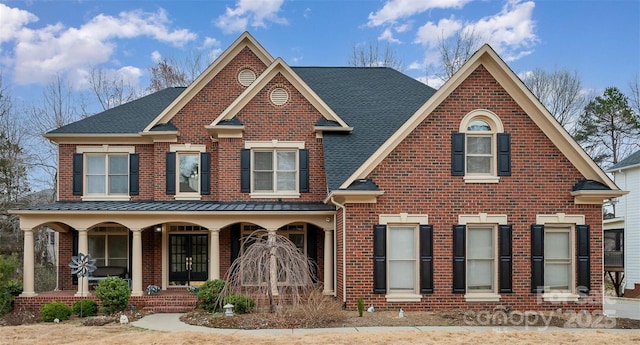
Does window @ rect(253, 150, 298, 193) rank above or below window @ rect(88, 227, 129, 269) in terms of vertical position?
above

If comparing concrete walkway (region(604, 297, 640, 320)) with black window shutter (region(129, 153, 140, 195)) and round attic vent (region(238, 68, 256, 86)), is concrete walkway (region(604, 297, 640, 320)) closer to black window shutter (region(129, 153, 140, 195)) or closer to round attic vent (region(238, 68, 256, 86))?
round attic vent (region(238, 68, 256, 86))

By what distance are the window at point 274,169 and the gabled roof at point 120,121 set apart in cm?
300

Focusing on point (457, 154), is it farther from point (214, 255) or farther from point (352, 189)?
point (214, 255)

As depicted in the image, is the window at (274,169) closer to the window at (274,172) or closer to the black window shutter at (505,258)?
the window at (274,172)

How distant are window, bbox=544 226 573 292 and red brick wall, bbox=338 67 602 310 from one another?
0.55 metres

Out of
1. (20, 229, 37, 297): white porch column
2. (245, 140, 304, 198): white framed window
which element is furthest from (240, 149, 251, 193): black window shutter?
(20, 229, 37, 297): white porch column

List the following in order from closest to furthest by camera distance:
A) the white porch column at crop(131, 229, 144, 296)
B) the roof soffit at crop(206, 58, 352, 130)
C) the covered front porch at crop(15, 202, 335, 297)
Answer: the white porch column at crop(131, 229, 144, 296), the covered front porch at crop(15, 202, 335, 297), the roof soffit at crop(206, 58, 352, 130)

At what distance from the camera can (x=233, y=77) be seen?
19781mm

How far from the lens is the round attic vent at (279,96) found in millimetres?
19031

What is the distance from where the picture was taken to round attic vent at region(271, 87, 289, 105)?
19.0 m

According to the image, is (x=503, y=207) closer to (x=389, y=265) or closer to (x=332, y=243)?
(x=389, y=265)

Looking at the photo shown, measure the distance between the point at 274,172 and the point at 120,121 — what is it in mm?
6168

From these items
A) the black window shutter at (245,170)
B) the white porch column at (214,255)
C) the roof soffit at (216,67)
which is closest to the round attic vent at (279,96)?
the roof soffit at (216,67)

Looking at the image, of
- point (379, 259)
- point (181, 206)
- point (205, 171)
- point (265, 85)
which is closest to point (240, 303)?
point (379, 259)
